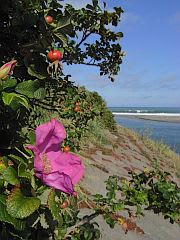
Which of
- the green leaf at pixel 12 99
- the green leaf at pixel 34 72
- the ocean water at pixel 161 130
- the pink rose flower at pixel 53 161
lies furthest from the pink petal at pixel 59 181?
the ocean water at pixel 161 130

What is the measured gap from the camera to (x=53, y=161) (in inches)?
36.8

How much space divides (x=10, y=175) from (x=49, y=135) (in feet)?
0.44

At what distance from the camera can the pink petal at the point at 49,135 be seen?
922 mm

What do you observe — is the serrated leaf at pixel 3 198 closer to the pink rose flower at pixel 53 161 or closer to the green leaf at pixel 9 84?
the pink rose flower at pixel 53 161

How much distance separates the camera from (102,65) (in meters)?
2.64

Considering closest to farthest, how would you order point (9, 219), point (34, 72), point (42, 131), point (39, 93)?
point (9, 219) < point (42, 131) < point (39, 93) < point (34, 72)

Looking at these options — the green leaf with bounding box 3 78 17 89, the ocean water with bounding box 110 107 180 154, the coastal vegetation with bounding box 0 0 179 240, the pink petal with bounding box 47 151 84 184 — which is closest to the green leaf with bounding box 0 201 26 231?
the coastal vegetation with bounding box 0 0 179 240

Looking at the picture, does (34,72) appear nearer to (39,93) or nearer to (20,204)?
(39,93)

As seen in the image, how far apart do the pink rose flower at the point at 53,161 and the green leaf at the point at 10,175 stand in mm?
47

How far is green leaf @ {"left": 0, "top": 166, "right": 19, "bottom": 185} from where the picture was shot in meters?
0.85

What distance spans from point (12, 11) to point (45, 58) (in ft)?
0.79

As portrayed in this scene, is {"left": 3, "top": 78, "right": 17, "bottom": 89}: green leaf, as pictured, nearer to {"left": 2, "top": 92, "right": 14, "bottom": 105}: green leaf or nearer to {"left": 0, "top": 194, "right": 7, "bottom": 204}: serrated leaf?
{"left": 2, "top": 92, "right": 14, "bottom": 105}: green leaf

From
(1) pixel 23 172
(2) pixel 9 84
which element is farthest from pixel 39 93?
(1) pixel 23 172

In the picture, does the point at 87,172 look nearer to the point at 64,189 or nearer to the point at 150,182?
the point at 150,182
